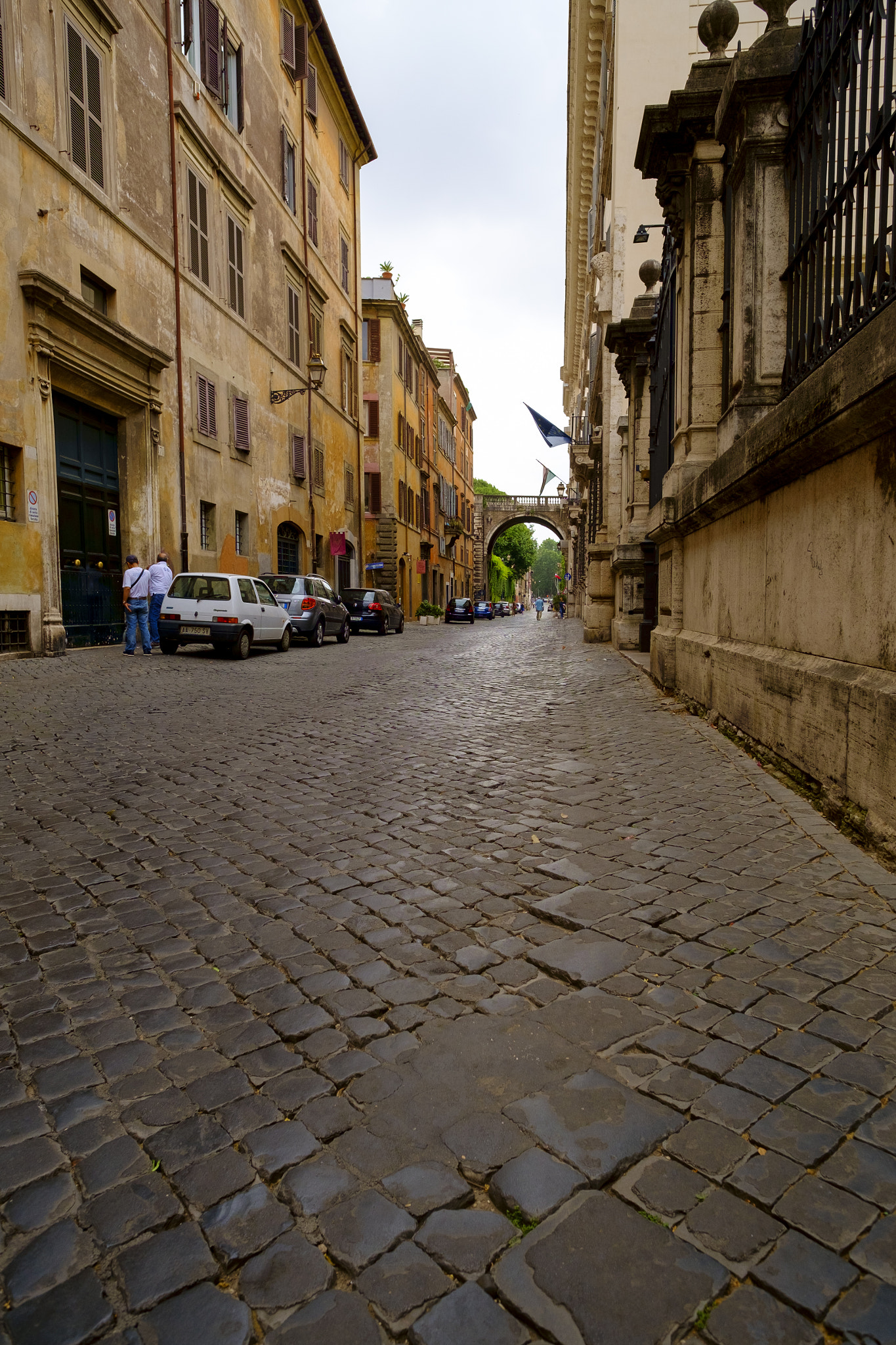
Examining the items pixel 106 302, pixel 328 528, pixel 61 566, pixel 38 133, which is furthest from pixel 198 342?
pixel 328 528

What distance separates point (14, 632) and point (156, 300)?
8113 millimetres

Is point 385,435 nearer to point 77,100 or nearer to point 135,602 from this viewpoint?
point 77,100

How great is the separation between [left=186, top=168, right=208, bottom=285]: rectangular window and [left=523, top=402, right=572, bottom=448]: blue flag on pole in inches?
771

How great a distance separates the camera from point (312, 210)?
88.9 ft

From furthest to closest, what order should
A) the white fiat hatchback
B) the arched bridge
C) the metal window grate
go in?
the arched bridge → the white fiat hatchback → the metal window grate

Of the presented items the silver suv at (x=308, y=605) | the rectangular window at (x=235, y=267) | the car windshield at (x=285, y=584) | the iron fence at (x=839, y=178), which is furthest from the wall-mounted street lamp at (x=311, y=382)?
the iron fence at (x=839, y=178)

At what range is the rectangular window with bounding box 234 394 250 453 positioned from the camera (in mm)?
20625

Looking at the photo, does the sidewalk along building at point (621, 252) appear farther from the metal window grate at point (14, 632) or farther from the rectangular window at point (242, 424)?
the metal window grate at point (14, 632)

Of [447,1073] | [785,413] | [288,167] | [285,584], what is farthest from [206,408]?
[447,1073]

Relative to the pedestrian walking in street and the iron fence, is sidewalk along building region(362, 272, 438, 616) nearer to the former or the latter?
the pedestrian walking in street

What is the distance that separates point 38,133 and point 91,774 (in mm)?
12055

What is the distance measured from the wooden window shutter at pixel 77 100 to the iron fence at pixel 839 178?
1296cm

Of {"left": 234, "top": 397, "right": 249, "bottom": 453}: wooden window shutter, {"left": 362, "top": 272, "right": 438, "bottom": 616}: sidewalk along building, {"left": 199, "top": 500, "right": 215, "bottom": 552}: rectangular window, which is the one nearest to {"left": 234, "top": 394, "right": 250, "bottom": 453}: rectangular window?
{"left": 234, "top": 397, "right": 249, "bottom": 453}: wooden window shutter

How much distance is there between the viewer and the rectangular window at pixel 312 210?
2672cm
